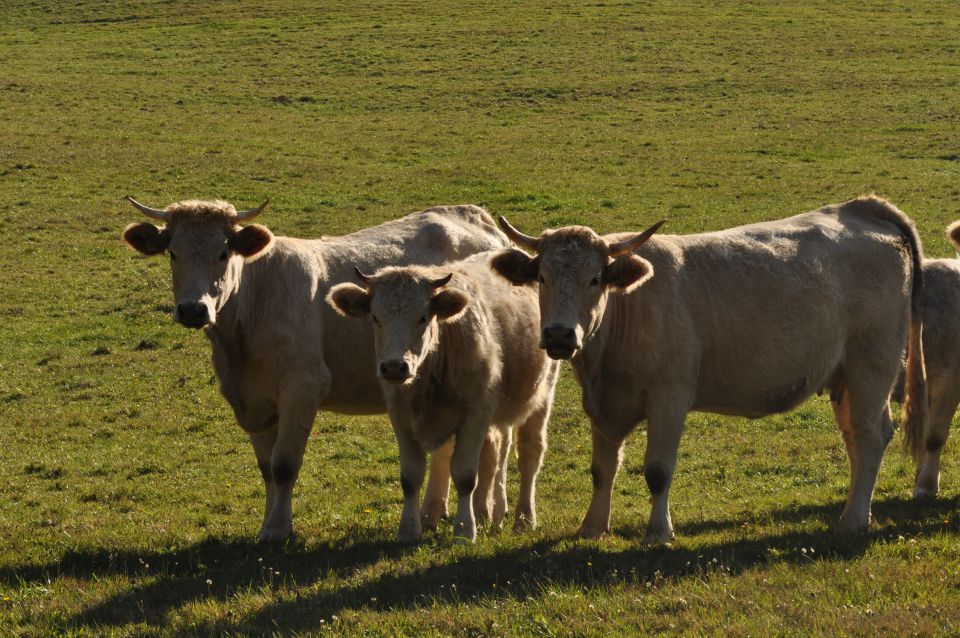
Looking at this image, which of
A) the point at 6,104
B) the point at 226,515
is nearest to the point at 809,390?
the point at 226,515

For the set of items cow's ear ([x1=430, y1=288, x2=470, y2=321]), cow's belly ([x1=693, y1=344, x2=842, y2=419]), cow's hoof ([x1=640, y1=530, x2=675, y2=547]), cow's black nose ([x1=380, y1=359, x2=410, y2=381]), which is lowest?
cow's hoof ([x1=640, y1=530, x2=675, y2=547])

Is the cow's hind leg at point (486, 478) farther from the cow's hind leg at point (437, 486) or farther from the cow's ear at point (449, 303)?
the cow's ear at point (449, 303)

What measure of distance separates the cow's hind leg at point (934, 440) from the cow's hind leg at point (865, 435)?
120 cm

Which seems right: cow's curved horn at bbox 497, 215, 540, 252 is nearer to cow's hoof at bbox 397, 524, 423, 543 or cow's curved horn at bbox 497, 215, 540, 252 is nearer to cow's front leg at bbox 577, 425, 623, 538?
cow's front leg at bbox 577, 425, 623, 538

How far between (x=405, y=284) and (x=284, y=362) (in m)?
1.59

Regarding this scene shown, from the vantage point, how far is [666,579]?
8297 mm

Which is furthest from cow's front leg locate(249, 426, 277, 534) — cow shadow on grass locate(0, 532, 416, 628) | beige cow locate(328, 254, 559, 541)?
beige cow locate(328, 254, 559, 541)

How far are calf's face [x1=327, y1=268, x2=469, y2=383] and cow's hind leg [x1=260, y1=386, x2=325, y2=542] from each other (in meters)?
1.12

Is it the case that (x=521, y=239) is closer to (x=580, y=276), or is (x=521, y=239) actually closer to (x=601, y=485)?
(x=580, y=276)

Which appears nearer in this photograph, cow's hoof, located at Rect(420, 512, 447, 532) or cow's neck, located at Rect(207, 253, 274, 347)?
cow's neck, located at Rect(207, 253, 274, 347)

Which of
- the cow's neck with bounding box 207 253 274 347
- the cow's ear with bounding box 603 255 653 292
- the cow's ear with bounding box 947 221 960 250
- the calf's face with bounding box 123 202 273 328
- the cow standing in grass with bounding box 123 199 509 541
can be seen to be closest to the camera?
the cow's ear with bounding box 603 255 653 292

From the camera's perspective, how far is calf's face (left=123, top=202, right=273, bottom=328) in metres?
10.2

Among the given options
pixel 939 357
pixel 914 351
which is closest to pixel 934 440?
pixel 939 357

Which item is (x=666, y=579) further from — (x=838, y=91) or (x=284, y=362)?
(x=838, y=91)
